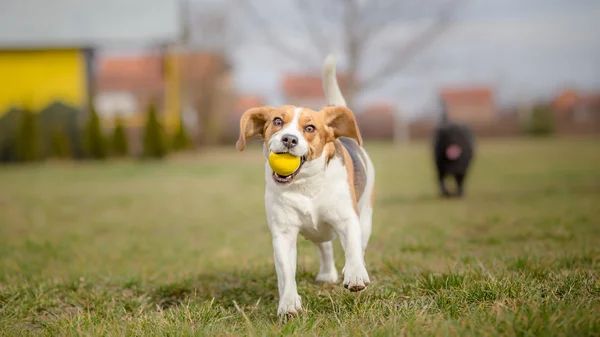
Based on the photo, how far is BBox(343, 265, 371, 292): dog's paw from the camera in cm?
336

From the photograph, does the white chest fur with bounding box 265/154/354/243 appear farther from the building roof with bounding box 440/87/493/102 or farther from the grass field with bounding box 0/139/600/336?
the building roof with bounding box 440/87/493/102

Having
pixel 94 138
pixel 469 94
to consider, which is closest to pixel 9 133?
pixel 94 138

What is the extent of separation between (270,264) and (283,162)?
2.20 meters

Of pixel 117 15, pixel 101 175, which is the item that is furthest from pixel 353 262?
pixel 117 15

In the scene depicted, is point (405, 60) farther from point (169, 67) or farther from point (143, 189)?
point (143, 189)

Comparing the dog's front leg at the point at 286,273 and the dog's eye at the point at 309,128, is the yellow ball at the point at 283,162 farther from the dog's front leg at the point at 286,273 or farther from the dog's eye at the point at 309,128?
the dog's front leg at the point at 286,273

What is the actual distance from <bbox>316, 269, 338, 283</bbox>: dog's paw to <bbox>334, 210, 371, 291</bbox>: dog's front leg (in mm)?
874

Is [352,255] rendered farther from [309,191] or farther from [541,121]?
[541,121]

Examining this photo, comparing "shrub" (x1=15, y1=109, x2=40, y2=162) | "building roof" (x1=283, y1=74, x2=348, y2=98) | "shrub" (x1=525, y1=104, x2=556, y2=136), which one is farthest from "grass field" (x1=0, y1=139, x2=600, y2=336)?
"building roof" (x1=283, y1=74, x2=348, y2=98)

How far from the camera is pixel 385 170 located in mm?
18531

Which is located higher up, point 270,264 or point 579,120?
point 579,120

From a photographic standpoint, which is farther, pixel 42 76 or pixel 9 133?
pixel 42 76

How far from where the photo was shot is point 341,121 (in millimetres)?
3734

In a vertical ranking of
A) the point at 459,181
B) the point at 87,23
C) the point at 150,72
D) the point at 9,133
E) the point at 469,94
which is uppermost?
the point at 87,23
